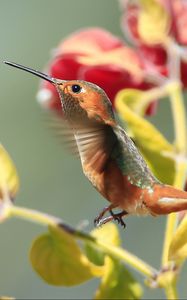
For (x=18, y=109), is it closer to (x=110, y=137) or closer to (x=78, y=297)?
(x=78, y=297)

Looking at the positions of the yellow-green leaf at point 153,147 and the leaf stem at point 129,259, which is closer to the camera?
the leaf stem at point 129,259

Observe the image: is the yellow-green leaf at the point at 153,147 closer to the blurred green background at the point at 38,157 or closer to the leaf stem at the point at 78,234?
the leaf stem at the point at 78,234

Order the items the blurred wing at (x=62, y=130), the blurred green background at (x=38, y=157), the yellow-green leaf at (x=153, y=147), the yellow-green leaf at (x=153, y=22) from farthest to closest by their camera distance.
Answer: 1. the blurred green background at (x=38, y=157)
2. the yellow-green leaf at (x=153, y=22)
3. the yellow-green leaf at (x=153, y=147)
4. the blurred wing at (x=62, y=130)

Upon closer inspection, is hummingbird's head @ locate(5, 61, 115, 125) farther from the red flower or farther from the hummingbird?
the red flower

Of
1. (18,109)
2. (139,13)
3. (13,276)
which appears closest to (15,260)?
(13,276)

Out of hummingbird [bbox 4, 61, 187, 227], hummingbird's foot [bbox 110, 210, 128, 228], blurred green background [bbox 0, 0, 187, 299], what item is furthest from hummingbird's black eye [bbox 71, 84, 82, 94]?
blurred green background [bbox 0, 0, 187, 299]

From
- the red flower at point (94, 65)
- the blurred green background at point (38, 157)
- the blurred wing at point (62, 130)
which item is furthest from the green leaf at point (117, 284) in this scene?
the blurred green background at point (38, 157)
